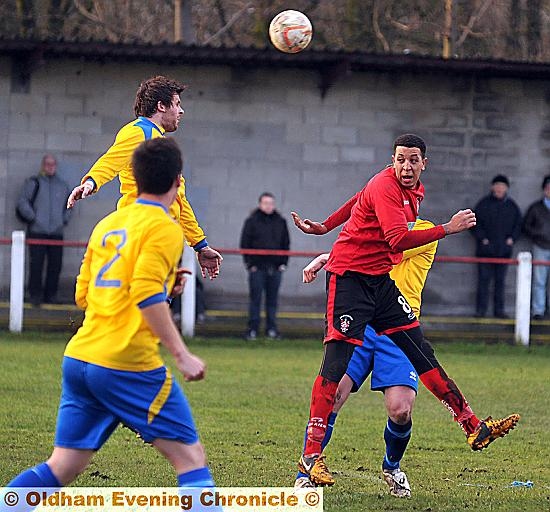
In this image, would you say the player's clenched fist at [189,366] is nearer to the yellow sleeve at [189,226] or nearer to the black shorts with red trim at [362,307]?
the black shorts with red trim at [362,307]

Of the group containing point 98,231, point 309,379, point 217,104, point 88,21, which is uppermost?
point 88,21

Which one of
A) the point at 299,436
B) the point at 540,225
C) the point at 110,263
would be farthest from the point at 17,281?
the point at 110,263

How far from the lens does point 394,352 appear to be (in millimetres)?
7051

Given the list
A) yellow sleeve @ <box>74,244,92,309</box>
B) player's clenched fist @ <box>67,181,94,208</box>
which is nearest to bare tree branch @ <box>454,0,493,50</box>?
player's clenched fist @ <box>67,181,94,208</box>

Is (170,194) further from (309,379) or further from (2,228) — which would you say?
(2,228)

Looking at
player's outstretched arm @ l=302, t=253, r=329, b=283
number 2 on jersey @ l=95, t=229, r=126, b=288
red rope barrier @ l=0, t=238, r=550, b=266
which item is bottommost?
red rope barrier @ l=0, t=238, r=550, b=266

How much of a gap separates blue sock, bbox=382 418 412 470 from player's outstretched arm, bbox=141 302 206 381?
2.63 m

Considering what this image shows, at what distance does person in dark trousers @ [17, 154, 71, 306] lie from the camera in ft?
53.3

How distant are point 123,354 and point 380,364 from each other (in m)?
2.63

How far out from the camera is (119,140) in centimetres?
712

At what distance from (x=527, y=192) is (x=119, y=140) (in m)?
12.2

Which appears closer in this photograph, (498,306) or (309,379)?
(309,379)

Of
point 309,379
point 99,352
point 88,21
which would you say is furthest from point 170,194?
point 88,21

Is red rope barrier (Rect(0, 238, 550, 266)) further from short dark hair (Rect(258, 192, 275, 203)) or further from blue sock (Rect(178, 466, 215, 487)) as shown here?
blue sock (Rect(178, 466, 215, 487))
